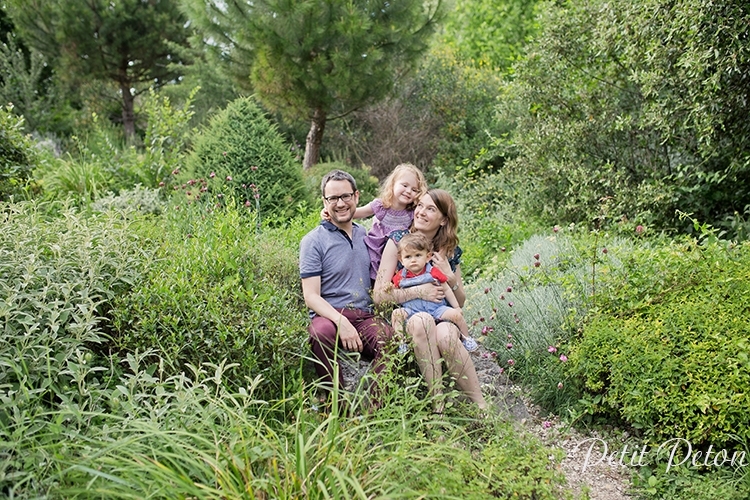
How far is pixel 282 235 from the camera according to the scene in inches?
206

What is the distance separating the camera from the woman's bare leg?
3154 millimetres

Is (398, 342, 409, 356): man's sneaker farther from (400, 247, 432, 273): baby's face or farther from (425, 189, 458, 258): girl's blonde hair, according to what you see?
(425, 189, 458, 258): girl's blonde hair

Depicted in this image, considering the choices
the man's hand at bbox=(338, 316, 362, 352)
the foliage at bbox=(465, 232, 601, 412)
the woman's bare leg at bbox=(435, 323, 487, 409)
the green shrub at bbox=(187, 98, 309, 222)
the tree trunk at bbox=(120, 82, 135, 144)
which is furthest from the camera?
the tree trunk at bbox=(120, 82, 135, 144)

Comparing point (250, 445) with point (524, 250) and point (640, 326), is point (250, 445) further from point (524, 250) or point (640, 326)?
point (524, 250)

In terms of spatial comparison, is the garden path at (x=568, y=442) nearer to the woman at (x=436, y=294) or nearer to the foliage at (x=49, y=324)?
the woman at (x=436, y=294)

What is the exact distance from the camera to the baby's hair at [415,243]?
3426 mm

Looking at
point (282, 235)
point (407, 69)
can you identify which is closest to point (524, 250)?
point (282, 235)

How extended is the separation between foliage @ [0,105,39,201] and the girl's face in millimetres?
3491

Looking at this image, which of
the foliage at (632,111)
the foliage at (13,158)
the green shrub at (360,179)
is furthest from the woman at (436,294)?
the green shrub at (360,179)

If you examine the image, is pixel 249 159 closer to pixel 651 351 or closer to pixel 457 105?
pixel 651 351

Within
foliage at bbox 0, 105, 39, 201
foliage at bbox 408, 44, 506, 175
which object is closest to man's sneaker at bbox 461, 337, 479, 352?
foliage at bbox 0, 105, 39, 201

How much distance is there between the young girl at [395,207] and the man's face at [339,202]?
22cm

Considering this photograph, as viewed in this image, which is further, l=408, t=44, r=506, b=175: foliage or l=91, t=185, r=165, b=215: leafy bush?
l=408, t=44, r=506, b=175: foliage

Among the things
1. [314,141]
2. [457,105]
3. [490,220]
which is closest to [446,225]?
[490,220]
